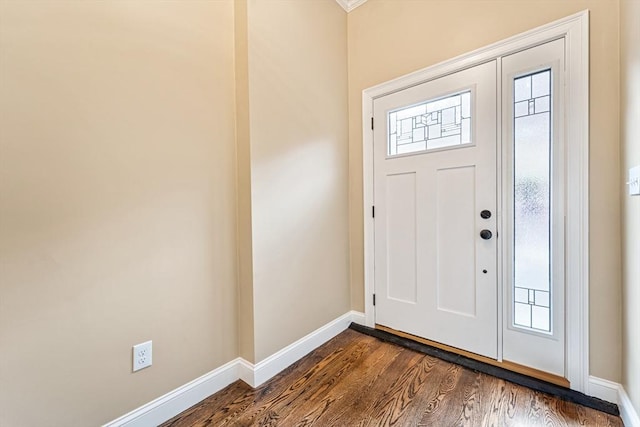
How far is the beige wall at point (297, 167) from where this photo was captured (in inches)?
69.9

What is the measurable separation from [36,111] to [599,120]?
2.61m

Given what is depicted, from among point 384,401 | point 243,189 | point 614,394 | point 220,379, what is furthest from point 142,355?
point 614,394

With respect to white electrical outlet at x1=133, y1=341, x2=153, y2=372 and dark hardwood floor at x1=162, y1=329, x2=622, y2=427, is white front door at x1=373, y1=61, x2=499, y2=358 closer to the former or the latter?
dark hardwood floor at x1=162, y1=329, x2=622, y2=427

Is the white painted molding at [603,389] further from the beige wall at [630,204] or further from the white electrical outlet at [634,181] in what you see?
the white electrical outlet at [634,181]

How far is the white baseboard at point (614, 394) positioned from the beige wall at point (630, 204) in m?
0.05

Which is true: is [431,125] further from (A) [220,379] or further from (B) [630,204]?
(A) [220,379]

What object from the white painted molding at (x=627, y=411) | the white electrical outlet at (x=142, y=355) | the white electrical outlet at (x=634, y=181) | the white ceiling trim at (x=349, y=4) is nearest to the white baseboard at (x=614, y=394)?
the white painted molding at (x=627, y=411)

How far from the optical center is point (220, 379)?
1.69 meters

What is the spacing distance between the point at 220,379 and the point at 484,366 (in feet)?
5.43

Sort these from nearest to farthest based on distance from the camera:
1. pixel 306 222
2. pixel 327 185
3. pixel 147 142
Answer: pixel 147 142 → pixel 306 222 → pixel 327 185

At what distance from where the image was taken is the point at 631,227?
1.29 metres

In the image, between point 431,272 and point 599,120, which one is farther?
point 431,272

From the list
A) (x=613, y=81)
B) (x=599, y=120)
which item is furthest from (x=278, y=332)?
(x=613, y=81)

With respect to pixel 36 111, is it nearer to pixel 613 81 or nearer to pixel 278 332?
pixel 278 332
